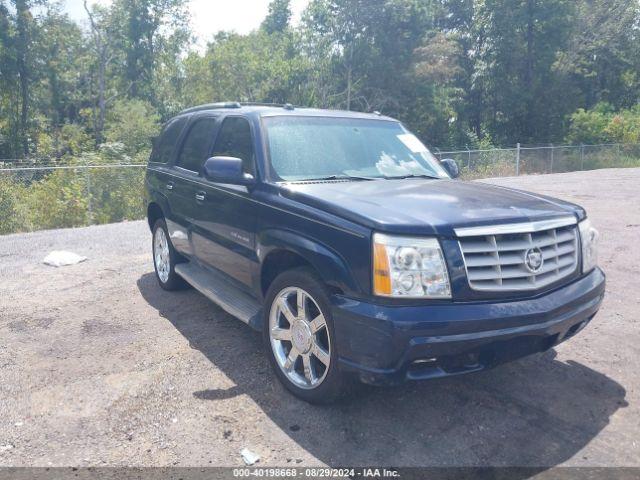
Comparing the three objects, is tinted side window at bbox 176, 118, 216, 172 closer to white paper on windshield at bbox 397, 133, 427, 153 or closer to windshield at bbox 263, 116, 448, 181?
windshield at bbox 263, 116, 448, 181

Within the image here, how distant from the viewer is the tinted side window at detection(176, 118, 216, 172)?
521cm

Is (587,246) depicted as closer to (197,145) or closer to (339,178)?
(339,178)

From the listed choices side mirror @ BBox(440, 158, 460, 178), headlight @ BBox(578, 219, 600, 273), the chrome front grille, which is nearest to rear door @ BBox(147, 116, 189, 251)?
side mirror @ BBox(440, 158, 460, 178)

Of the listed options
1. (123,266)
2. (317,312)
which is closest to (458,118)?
(123,266)

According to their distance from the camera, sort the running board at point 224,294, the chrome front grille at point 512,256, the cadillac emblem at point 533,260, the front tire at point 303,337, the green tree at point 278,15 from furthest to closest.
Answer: the green tree at point 278,15 < the running board at point 224,294 < the front tire at point 303,337 < the cadillac emblem at point 533,260 < the chrome front grille at point 512,256

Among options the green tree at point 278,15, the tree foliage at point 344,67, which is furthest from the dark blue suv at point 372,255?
the green tree at point 278,15

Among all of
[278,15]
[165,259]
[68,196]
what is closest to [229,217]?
[165,259]

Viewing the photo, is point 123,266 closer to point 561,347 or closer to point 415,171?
point 415,171

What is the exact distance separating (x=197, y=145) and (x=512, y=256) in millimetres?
3349

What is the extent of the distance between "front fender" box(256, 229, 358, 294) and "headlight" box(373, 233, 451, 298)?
0.19m

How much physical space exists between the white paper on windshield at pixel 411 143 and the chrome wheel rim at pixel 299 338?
2.03 metres

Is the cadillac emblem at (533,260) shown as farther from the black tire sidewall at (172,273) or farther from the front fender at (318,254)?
the black tire sidewall at (172,273)

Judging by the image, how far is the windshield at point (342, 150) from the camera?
13.9 feet

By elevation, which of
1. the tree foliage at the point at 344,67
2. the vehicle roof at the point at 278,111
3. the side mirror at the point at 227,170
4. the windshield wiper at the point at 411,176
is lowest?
the windshield wiper at the point at 411,176
